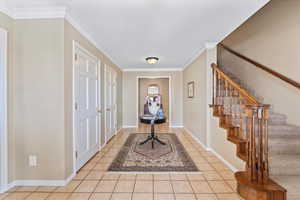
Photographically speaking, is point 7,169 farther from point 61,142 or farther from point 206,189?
point 206,189

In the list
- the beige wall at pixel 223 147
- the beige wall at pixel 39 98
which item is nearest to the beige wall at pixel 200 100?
the beige wall at pixel 223 147

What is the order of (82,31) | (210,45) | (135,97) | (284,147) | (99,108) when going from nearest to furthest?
1. (284,147)
2. (82,31)
3. (210,45)
4. (99,108)
5. (135,97)

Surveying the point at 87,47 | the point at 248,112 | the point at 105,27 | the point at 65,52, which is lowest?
the point at 248,112

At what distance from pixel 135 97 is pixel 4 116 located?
454 cm

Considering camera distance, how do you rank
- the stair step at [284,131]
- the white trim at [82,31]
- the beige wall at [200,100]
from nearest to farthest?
1. the white trim at [82,31]
2. the stair step at [284,131]
3. the beige wall at [200,100]

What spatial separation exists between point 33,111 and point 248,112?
2623 mm

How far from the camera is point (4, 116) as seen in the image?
79.0 inches

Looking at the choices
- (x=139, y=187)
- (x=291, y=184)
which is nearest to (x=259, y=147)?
(x=291, y=184)

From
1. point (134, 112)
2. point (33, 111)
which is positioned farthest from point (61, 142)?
point (134, 112)

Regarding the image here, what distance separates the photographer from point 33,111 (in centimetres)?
214

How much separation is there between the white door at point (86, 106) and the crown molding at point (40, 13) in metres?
0.49

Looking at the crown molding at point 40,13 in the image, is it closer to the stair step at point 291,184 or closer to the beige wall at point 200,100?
the beige wall at point 200,100

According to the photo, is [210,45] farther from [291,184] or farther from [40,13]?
[40,13]

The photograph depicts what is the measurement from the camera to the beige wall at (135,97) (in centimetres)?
630
